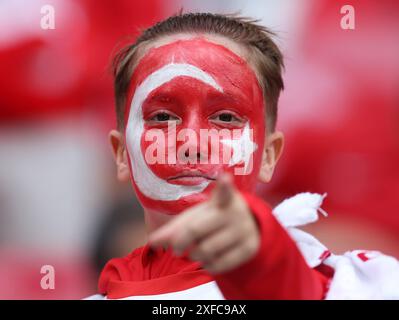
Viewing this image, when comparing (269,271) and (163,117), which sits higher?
(163,117)

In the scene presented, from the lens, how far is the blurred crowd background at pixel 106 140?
1464 millimetres

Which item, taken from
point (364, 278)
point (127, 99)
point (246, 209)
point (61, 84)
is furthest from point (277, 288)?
point (61, 84)

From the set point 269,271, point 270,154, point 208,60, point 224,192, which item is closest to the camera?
point 224,192

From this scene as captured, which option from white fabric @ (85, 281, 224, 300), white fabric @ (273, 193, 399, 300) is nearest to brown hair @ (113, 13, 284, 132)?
white fabric @ (273, 193, 399, 300)

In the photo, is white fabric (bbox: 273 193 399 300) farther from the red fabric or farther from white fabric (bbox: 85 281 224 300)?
white fabric (bbox: 85 281 224 300)

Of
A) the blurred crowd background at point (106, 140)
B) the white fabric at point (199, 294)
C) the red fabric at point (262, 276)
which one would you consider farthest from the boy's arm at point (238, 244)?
the blurred crowd background at point (106, 140)

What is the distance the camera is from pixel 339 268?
0.95 m

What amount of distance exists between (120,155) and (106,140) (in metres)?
0.29

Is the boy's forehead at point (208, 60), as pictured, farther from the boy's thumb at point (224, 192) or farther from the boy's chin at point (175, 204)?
the boy's thumb at point (224, 192)

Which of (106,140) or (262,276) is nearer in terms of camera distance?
(262,276)

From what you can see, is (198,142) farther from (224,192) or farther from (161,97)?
(224,192)

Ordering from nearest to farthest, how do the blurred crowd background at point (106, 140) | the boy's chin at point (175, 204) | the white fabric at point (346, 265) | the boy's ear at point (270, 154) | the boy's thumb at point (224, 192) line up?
the boy's thumb at point (224, 192) < the white fabric at point (346, 265) < the boy's chin at point (175, 204) < the boy's ear at point (270, 154) < the blurred crowd background at point (106, 140)

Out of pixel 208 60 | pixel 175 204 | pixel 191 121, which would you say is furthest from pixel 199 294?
pixel 208 60

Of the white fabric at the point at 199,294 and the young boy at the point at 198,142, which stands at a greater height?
the young boy at the point at 198,142
